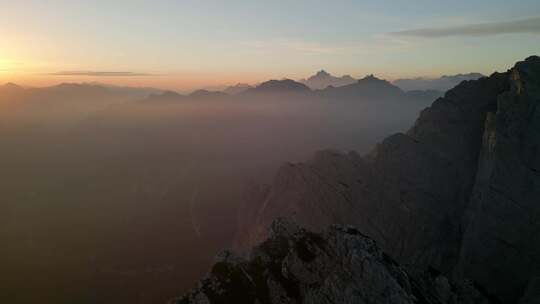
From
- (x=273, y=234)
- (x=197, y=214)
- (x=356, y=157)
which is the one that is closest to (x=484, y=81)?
(x=356, y=157)

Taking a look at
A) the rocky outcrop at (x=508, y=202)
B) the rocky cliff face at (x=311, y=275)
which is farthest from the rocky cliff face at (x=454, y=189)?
the rocky cliff face at (x=311, y=275)

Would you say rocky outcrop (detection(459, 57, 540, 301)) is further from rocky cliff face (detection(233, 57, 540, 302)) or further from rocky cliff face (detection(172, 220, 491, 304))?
rocky cliff face (detection(172, 220, 491, 304))

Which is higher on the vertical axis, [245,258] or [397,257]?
[245,258]

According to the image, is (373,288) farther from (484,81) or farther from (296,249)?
(484,81)

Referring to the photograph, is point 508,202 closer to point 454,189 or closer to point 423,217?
point 454,189

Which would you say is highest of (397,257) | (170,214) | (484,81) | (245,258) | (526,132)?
(484,81)

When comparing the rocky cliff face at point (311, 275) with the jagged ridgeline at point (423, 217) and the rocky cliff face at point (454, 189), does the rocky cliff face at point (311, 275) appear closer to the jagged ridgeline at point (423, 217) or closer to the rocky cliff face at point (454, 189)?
the jagged ridgeline at point (423, 217)
